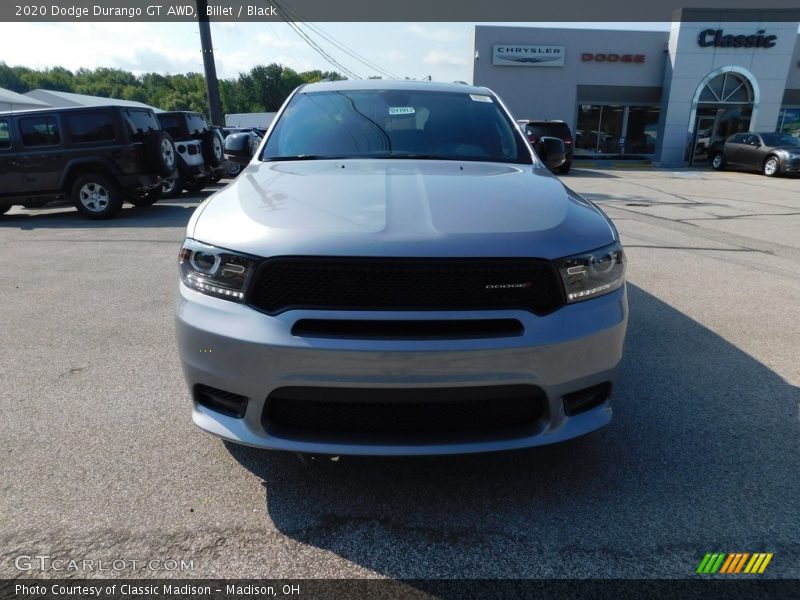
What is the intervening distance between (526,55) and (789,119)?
49.5ft

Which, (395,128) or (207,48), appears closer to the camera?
(395,128)

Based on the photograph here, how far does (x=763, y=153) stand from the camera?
18.8 m

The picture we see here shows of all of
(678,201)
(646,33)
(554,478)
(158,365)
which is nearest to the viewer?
Answer: (554,478)

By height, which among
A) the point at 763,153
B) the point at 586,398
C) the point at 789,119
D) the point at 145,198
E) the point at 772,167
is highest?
the point at 789,119

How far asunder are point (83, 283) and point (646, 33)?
28.5 m

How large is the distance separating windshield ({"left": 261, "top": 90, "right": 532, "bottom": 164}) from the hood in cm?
48

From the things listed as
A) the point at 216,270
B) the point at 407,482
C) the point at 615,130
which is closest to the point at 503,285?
the point at 407,482

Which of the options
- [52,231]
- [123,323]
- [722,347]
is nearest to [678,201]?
[722,347]

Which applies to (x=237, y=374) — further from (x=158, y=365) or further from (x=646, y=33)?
(x=646, y=33)

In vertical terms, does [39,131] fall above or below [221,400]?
above

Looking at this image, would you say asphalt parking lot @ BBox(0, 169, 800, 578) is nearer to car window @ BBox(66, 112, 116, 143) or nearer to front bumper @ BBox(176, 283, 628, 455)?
front bumper @ BBox(176, 283, 628, 455)

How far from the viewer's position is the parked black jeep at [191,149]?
11750 mm

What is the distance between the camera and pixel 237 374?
6.32 ft

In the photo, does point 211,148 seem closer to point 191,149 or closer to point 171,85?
point 191,149
